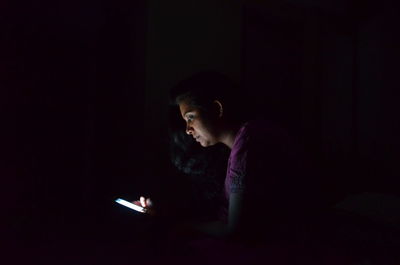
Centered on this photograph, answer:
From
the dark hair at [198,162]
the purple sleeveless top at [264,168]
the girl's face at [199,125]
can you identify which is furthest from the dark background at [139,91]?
the purple sleeveless top at [264,168]

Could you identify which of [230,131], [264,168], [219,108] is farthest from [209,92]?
[264,168]

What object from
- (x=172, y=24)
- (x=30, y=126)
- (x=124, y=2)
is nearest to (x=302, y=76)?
(x=172, y=24)

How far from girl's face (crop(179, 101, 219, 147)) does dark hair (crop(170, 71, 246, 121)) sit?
27mm

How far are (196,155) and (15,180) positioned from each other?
91 centimetres

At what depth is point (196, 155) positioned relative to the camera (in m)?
1.90

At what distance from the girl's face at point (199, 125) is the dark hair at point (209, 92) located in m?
0.03

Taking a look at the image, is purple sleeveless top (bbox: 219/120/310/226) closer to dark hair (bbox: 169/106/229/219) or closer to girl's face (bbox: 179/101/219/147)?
girl's face (bbox: 179/101/219/147)

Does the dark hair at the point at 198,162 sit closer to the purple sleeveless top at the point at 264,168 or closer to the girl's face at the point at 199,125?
the girl's face at the point at 199,125

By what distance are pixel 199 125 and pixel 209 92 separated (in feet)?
0.52

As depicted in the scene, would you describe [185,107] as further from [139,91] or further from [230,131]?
[139,91]

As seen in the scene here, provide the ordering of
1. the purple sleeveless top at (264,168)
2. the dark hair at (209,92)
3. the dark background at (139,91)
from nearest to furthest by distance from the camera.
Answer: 1. the purple sleeveless top at (264,168)
2. the dark hair at (209,92)
3. the dark background at (139,91)

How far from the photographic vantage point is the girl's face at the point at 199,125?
62.2 inches

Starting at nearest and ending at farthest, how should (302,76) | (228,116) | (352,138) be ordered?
(228,116)
(302,76)
(352,138)

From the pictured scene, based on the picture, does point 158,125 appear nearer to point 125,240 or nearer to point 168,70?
point 168,70
